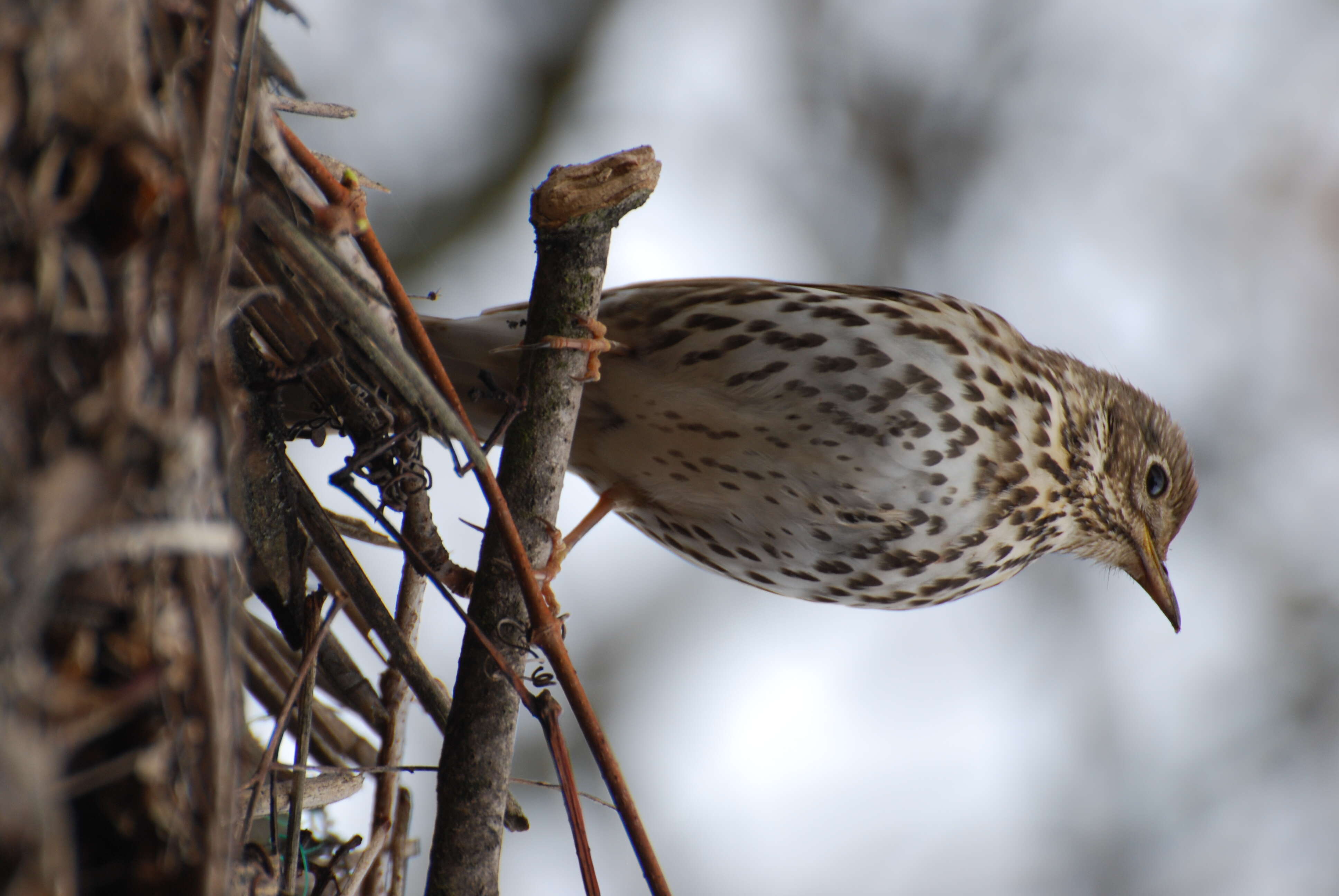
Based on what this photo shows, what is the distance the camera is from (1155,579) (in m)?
2.73

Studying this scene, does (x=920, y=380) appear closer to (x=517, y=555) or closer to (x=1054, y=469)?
(x=1054, y=469)

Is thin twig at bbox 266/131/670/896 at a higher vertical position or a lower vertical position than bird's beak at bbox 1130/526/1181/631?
lower

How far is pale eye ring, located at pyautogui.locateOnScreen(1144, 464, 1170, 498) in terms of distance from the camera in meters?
2.75

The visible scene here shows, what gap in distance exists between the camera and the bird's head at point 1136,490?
8.61ft

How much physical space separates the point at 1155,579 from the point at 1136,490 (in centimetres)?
24

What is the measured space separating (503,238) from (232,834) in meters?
3.92

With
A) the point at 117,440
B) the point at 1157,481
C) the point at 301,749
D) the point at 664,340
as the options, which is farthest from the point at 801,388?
the point at 117,440

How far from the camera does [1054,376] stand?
2.49m

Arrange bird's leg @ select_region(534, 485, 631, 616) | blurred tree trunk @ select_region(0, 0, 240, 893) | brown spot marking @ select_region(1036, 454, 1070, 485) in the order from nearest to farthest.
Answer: blurred tree trunk @ select_region(0, 0, 240, 893) → bird's leg @ select_region(534, 485, 631, 616) → brown spot marking @ select_region(1036, 454, 1070, 485)

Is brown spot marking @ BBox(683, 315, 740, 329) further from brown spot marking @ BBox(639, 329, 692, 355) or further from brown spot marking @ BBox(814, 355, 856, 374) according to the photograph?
brown spot marking @ BBox(814, 355, 856, 374)

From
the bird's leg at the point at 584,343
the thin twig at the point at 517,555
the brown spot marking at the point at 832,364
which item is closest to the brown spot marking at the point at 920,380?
the brown spot marking at the point at 832,364

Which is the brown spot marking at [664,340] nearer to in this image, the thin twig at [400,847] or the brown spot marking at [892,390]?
the brown spot marking at [892,390]

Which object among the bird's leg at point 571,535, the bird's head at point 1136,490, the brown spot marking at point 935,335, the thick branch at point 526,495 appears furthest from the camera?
the bird's head at point 1136,490

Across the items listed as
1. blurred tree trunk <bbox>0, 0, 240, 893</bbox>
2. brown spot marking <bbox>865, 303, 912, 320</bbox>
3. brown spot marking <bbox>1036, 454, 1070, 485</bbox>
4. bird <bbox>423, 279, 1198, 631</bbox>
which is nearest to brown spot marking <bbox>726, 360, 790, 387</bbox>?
bird <bbox>423, 279, 1198, 631</bbox>
